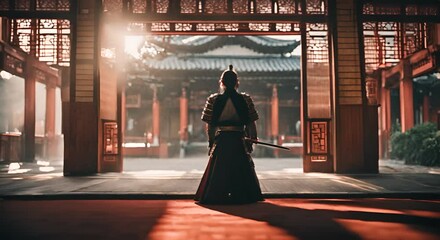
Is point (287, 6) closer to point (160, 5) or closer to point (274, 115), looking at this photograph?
point (160, 5)

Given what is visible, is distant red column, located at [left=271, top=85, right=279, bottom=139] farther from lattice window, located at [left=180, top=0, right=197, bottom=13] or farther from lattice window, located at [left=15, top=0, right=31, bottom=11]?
lattice window, located at [left=15, top=0, right=31, bottom=11]

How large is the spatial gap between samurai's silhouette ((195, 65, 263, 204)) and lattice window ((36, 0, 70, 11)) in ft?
16.3

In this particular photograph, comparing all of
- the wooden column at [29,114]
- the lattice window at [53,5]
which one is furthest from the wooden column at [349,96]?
the wooden column at [29,114]

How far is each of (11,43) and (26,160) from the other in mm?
4304

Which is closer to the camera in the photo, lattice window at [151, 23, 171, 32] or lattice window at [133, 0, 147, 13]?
lattice window at [133, 0, 147, 13]

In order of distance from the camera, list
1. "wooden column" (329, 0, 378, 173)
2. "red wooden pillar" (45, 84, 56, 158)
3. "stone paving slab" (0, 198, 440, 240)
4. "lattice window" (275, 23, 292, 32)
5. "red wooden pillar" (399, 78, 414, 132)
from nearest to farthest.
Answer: "stone paving slab" (0, 198, 440, 240), "wooden column" (329, 0, 378, 173), "lattice window" (275, 23, 292, 32), "red wooden pillar" (399, 78, 414, 132), "red wooden pillar" (45, 84, 56, 158)

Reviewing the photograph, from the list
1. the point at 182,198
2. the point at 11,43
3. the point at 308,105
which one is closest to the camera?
the point at 182,198

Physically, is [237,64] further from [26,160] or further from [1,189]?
[1,189]

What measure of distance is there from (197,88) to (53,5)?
12.7m

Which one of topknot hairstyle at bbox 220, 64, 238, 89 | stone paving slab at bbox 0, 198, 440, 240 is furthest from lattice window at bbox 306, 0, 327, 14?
stone paving slab at bbox 0, 198, 440, 240

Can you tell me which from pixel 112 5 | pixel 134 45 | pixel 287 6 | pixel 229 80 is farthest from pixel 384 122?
pixel 229 80

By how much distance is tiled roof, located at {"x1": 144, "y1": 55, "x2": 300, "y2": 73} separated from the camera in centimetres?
1884

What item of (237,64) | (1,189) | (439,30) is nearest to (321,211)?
(1,189)

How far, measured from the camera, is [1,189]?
16.6 ft
